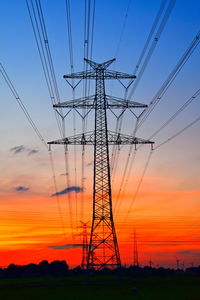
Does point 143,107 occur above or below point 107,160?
above

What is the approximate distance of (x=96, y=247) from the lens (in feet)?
136

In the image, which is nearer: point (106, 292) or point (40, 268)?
point (106, 292)

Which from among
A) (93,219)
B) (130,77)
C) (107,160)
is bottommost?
(93,219)

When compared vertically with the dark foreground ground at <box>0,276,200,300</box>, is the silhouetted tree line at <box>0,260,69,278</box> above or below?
above

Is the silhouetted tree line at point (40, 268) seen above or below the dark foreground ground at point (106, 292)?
above

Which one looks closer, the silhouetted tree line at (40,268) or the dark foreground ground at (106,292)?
the dark foreground ground at (106,292)

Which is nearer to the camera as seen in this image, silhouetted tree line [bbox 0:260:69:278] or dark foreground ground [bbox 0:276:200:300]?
dark foreground ground [bbox 0:276:200:300]

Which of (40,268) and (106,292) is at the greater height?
(40,268)

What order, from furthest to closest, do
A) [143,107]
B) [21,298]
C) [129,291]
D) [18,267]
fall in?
[18,267], [129,291], [21,298], [143,107]

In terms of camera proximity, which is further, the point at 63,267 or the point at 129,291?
the point at 63,267

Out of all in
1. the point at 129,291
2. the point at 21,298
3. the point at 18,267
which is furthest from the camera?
the point at 18,267

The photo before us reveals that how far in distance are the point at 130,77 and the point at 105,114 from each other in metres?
3.95

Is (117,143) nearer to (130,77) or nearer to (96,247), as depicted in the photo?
(130,77)

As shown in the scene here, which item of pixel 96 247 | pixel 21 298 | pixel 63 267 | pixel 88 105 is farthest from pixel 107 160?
pixel 63 267
